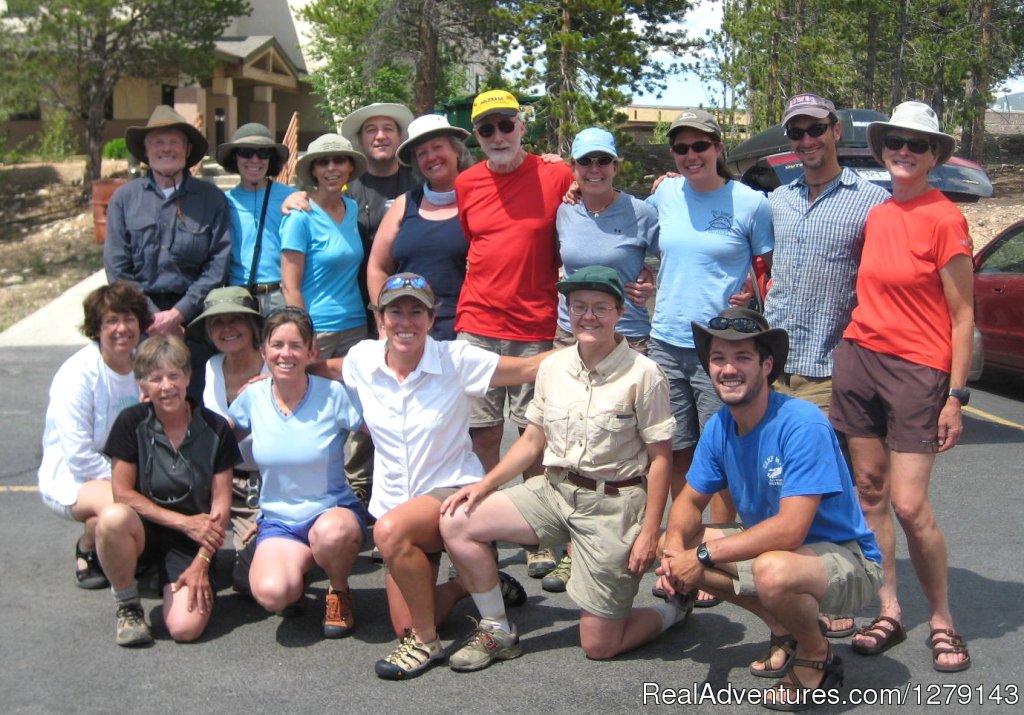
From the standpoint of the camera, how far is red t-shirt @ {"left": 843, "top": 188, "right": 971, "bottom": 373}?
3924 millimetres

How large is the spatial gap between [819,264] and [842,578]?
1.31m

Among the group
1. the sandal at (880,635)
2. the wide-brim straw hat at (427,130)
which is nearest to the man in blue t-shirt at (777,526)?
the sandal at (880,635)

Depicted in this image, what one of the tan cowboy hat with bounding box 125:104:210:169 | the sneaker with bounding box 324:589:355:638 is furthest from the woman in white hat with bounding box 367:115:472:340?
the sneaker with bounding box 324:589:355:638

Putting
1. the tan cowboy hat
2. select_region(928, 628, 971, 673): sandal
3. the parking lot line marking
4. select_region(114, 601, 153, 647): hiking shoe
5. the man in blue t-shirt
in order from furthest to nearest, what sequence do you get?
the parking lot line marking → the tan cowboy hat → select_region(114, 601, 153, 647): hiking shoe → select_region(928, 628, 971, 673): sandal → the man in blue t-shirt

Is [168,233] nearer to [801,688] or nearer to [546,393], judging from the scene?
[546,393]

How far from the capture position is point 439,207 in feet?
17.1

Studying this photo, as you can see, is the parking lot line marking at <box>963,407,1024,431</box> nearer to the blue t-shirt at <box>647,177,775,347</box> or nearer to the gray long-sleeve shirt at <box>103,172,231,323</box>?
the blue t-shirt at <box>647,177,775,347</box>

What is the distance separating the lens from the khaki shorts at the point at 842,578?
3582 mm

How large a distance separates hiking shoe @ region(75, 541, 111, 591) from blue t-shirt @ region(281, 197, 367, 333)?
4.85 ft

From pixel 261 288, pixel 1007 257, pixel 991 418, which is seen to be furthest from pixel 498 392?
pixel 1007 257

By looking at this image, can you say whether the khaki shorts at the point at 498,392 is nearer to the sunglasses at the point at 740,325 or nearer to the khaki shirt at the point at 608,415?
the khaki shirt at the point at 608,415

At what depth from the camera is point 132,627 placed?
4266 mm

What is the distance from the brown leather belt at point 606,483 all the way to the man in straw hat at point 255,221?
2.02 m

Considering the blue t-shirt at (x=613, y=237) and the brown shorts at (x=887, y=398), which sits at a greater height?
the blue t-shirt at (x=613, y=237)
